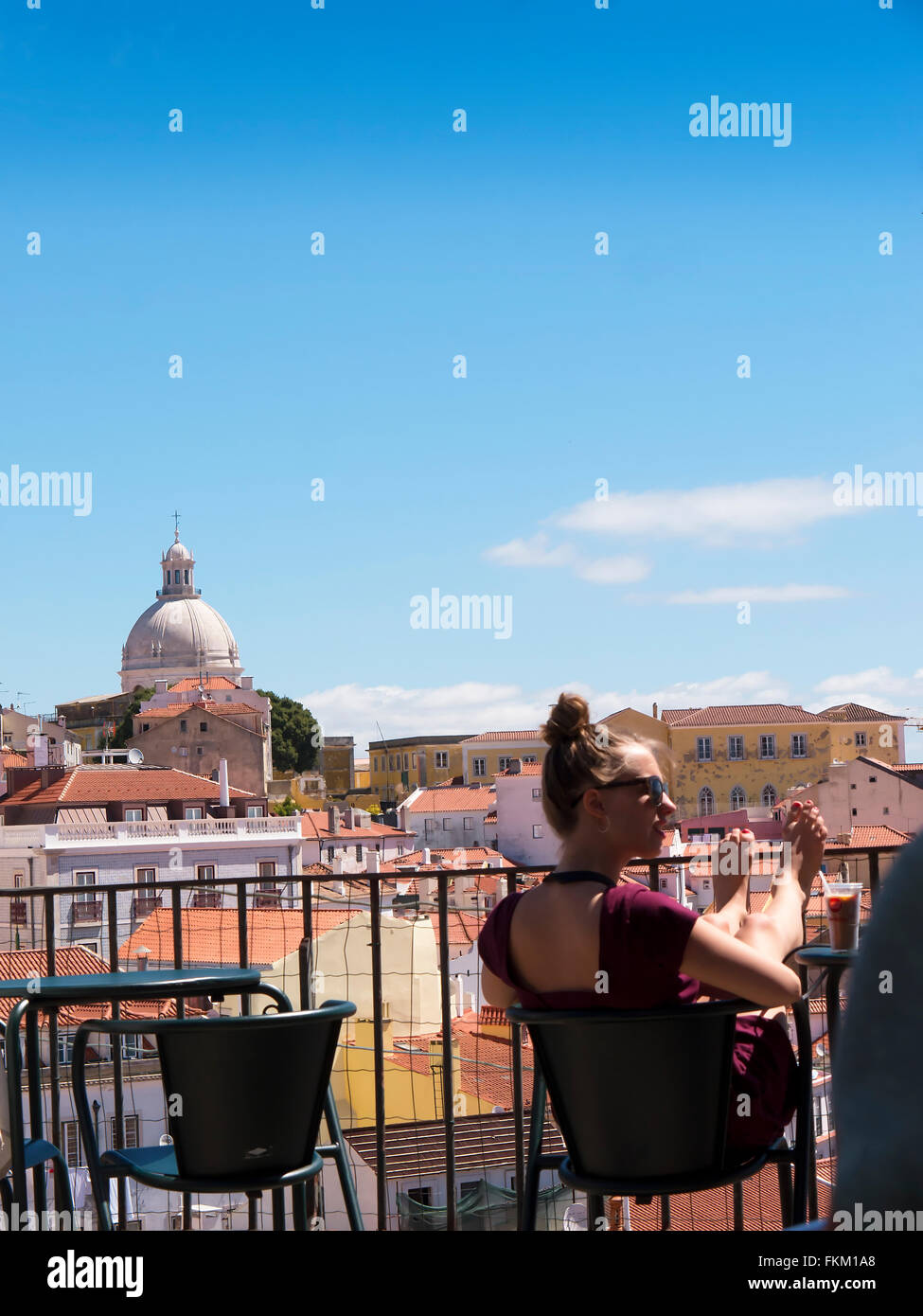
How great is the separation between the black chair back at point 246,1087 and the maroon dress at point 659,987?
32 cm

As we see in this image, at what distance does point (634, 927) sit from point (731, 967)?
6.4 inches

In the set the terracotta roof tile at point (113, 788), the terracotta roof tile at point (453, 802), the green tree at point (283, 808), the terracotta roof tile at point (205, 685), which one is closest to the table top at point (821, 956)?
the terracotta roof tile at point (113, 788)

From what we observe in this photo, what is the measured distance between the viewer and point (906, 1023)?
0.77 m

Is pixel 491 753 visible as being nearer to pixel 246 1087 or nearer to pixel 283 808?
pixel 283 808

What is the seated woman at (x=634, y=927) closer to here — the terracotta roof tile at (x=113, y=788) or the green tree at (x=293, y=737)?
the terracotta roof tile at (x=113, y=788)

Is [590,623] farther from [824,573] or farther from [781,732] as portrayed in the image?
[781,732]

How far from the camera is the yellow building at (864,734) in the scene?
271 ft

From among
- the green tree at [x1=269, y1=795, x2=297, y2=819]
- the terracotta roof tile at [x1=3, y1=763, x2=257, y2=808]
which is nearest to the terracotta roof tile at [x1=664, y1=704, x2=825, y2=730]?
the green tree at [x1=269, y1=795, x2=297, y2=819]

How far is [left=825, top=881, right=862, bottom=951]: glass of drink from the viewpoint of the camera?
2.77 metres

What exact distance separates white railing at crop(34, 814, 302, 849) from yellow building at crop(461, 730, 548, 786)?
43.3 m

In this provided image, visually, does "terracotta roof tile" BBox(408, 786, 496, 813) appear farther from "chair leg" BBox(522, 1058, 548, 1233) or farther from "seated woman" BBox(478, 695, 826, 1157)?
"seated woman" BBox(478, 695, 826, 1157)

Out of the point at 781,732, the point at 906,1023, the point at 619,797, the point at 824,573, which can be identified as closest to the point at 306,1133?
the point at 619,797

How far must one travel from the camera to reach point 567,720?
8.02 feet

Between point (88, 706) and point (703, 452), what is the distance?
11424 centimetres
